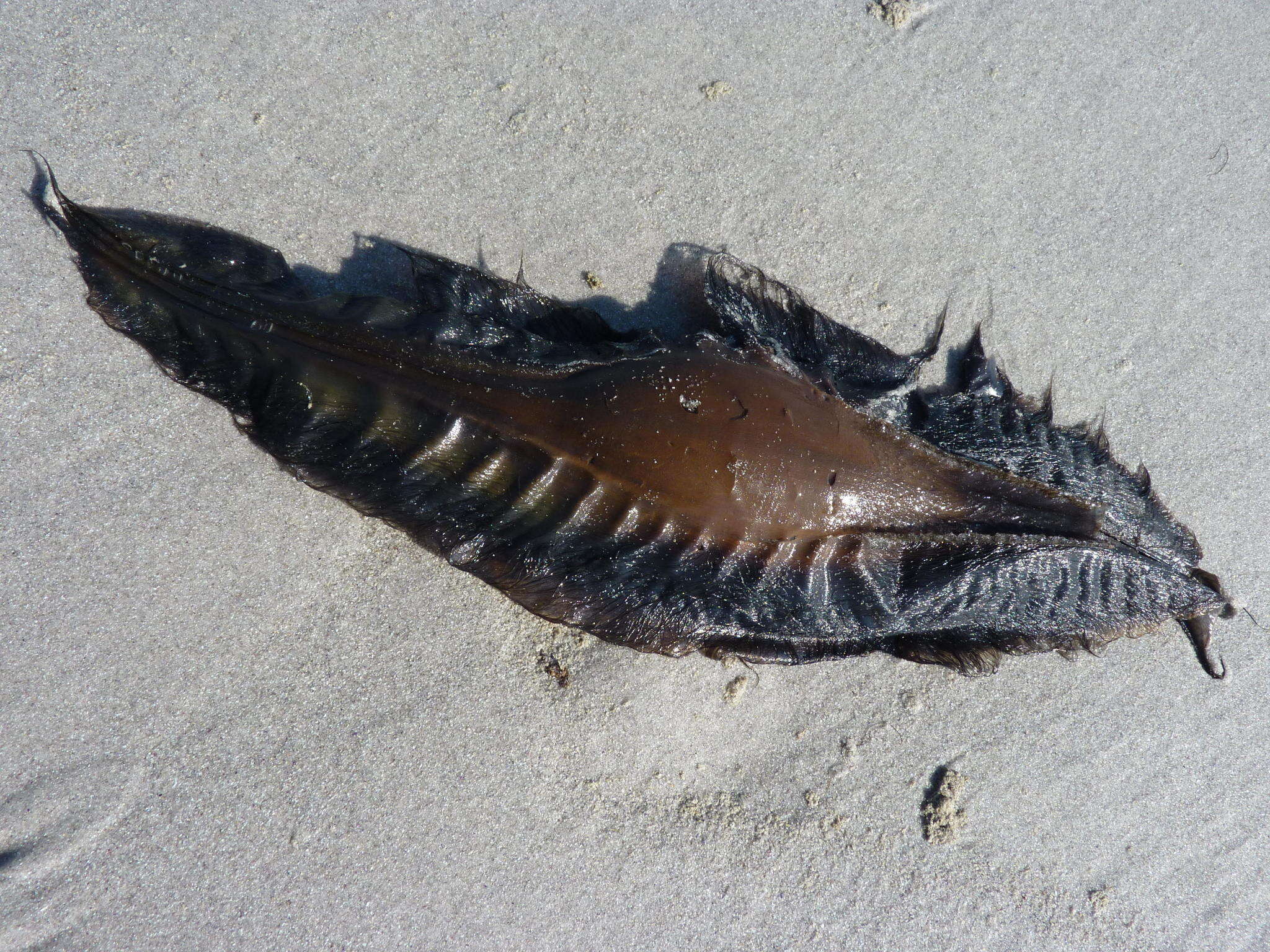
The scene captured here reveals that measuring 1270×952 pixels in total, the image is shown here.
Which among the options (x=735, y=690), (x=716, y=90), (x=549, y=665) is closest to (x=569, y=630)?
(x=549, y=665)

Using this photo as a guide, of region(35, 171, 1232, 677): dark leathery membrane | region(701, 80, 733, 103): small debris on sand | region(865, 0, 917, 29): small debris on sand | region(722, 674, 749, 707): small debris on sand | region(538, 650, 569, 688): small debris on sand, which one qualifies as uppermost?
region(865, 0, 917, 29): small debris on sand

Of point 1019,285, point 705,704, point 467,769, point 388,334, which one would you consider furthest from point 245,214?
point 1019,285

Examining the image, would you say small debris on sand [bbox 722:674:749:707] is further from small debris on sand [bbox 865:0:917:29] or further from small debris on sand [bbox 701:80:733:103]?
small debris on sand [bbox 865:0:917:29]

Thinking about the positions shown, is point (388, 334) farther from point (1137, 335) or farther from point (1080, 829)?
point (1080, 829)

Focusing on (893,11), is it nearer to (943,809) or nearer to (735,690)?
(735,690)

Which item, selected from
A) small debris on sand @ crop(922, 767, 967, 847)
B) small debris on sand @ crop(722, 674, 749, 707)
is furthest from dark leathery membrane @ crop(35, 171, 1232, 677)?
small debris on sand @ crop(922, 767, 967, 847)

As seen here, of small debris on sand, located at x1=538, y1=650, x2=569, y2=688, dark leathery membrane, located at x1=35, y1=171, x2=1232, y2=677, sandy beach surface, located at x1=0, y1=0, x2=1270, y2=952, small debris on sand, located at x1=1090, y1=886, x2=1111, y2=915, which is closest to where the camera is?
dark leathery membrane, located at x1=35, y1=171, x2=1232, y2=677
